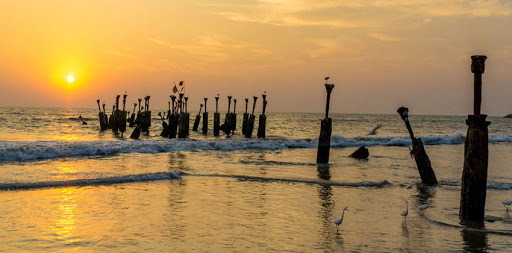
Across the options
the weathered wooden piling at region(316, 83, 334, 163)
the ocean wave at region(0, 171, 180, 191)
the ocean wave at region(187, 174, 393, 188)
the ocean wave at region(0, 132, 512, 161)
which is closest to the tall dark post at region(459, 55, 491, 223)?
the ocean wave at region(187, 174, 393, 188)

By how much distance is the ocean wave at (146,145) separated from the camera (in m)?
24.5

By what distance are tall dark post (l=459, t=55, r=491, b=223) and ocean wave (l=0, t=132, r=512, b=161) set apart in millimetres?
19903

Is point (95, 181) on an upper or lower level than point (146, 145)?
lower

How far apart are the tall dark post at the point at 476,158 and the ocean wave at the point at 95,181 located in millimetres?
9924

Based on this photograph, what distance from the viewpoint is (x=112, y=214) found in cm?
1119

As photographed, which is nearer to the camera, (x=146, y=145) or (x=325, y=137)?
(x=325, y=137)

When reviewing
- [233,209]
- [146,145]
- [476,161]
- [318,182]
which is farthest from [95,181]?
[146,145]

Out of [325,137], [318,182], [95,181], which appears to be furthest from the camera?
[325,137]

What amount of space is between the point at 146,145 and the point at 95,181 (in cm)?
1475

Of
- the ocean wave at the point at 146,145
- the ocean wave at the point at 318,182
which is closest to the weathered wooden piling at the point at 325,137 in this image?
the ocean wave at the point at 318,182

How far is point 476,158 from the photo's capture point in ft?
34.7

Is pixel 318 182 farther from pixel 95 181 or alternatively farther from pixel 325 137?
pixel 95 181

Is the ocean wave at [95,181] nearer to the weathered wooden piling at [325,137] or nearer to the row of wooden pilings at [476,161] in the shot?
the weathered wooden piling at [325,137]

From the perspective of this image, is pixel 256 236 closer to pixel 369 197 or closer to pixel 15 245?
pixel 15 245
